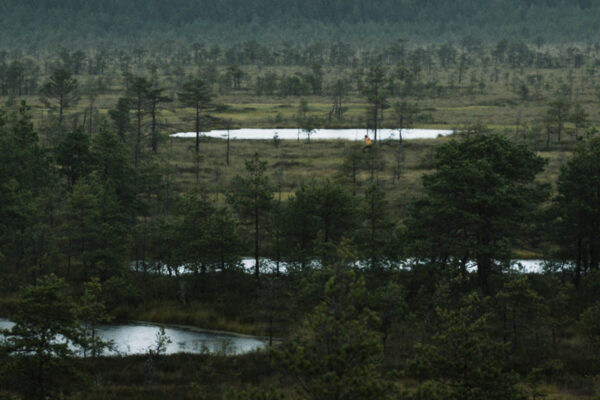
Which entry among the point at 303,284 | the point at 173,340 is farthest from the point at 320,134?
the point at 173,340

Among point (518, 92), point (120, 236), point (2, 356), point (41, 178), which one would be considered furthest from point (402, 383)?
point (518, 92)

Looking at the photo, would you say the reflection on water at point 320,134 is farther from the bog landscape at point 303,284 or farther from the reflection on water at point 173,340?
the reflection on water at point 173,340

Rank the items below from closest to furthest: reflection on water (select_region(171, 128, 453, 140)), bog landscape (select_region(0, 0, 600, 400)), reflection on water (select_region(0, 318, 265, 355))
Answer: bog landscape (select_region(0, 0, 600, 400)) → reflection on water (select_region(0, 318, 265, 355)) → reflection on water (select_region(171, 128, 453, 140))

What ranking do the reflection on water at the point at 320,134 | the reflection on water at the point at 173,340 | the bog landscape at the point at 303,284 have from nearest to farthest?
1. the bog landscape at the point at 303,284
2. the reflection on water at the point at 173,340
3. the reflection on water at the point at 320,134

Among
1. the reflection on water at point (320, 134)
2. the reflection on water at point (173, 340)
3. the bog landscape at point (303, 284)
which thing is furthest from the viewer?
the reflection on water at point (320, 134)

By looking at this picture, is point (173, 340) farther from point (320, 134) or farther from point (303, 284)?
point (320, 134)

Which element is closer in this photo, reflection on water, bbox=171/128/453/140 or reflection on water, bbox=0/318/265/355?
reflection on water, bbox=0/318/265/355

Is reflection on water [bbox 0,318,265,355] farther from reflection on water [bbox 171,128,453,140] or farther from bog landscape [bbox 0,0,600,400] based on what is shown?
reflection on water [bbox 171,128,453,140]

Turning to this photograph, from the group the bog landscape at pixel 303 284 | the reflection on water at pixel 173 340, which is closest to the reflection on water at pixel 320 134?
the bog landscape at pixel 303 284

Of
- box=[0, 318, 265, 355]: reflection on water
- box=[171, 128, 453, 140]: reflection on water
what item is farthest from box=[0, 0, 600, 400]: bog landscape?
box=[171, 128, 453, 140]: reflection on water

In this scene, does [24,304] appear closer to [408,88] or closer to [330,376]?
[330,376]
